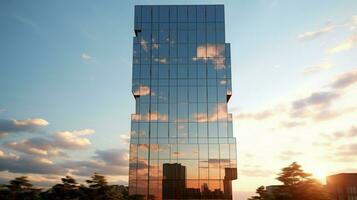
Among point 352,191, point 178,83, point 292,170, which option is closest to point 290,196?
point 292,170

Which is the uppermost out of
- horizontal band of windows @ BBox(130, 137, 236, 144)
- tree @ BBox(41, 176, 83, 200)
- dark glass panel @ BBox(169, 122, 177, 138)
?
dark glass panel @ BBox(169, 122, 177, 138)

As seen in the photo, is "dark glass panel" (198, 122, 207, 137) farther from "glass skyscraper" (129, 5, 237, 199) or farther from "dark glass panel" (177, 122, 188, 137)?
"dark glass panel" (177, 122, 188, 137)

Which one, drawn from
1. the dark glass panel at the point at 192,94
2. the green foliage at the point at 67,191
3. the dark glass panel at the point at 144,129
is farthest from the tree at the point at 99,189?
the dark glass panel at the point at 192,94

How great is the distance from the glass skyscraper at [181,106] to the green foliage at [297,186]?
9.09 metres

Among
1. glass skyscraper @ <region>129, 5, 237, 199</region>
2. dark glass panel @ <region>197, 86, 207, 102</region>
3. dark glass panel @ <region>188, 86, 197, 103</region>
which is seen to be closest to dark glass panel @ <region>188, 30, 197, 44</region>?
glass skyscraper @ <region>129, 5, 237, 199</region>

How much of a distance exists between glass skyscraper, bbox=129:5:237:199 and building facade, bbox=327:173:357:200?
33.0 m

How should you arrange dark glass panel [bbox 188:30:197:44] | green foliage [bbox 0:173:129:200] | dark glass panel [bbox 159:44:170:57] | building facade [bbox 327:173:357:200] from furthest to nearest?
building facade [bbox 327:173:357:200] → dark glass panel [bbox 188:30:197:44] → dark glass panel [bbox 159:44:170:57] → green foliage [bbox 0:173:129:200]

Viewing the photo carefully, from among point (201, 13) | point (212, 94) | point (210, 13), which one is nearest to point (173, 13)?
point (201, 13)

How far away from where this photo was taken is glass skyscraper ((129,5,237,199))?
170 ft

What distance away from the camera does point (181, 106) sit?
54781 mm

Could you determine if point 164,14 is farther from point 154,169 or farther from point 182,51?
point 154,169

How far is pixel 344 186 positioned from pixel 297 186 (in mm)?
35795

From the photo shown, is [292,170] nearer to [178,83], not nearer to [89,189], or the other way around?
[178,83]

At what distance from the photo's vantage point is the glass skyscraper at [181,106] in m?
51.8
